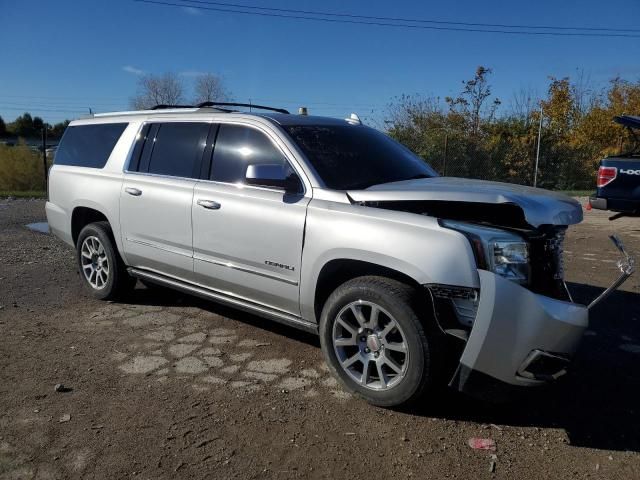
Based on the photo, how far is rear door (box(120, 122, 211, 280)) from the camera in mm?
4613

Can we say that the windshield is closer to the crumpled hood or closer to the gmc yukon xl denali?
the gmc yukon xl denali

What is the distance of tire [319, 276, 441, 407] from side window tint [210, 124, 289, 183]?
3.93 feet

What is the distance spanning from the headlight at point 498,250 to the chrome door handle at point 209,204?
187cm

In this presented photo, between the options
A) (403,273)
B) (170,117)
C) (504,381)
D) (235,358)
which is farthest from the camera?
(170,117)

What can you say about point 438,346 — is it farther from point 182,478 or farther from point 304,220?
point 182,478

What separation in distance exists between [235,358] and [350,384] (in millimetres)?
1073

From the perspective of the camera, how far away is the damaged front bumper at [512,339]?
9.59ft

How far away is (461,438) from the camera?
10.4 feet

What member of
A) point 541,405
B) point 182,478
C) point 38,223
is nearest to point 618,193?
point 541,405

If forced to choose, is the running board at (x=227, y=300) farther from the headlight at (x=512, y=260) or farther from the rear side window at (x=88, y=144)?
the headlight at (x=512, y=260)

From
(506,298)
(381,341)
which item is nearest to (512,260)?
(506,298)

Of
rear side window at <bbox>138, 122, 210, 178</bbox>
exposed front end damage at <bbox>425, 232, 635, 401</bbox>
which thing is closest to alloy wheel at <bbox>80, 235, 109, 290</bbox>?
rear side window at <bbox>138, 122, 210, 178</bbox>

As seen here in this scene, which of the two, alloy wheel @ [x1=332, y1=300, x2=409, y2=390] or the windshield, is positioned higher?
the windshield

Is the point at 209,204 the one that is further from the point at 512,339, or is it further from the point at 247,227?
the point at 512,339
